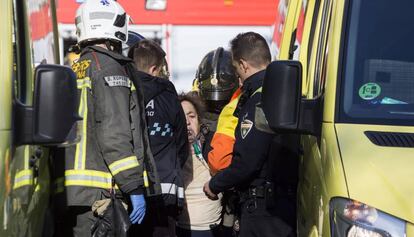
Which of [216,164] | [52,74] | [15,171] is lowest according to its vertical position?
[216,164]

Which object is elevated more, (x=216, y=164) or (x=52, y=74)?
(x=52, y=74)

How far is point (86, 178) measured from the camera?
3.95 m

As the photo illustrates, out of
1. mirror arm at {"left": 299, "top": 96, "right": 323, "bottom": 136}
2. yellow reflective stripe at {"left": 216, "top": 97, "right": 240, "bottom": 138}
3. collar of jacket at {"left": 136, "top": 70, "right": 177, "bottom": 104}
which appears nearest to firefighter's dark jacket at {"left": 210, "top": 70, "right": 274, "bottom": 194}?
yellow reflective stripe at {"left": 216, "top": 97, "right": 240, "bottom": 138}

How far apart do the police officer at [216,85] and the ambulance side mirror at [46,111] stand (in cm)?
295

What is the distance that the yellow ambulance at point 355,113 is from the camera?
2740 millimetres

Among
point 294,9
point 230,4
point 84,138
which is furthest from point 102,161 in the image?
point 230,4

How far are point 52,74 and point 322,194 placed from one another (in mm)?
1282

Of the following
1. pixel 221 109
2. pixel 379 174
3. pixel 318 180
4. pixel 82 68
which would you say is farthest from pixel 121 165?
pixel 221 109

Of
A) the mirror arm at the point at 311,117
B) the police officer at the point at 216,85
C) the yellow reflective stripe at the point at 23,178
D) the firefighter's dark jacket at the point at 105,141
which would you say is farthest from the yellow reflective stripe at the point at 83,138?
the police officer at the point at 216,85

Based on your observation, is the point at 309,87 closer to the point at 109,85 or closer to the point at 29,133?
the point at 109,85

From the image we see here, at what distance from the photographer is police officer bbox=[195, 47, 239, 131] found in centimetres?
583

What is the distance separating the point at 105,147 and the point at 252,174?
2.94 feet

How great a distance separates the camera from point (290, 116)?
307cm

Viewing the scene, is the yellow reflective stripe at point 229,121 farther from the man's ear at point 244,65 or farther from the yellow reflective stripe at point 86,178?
the yellow reflective stripe at point 86,178
